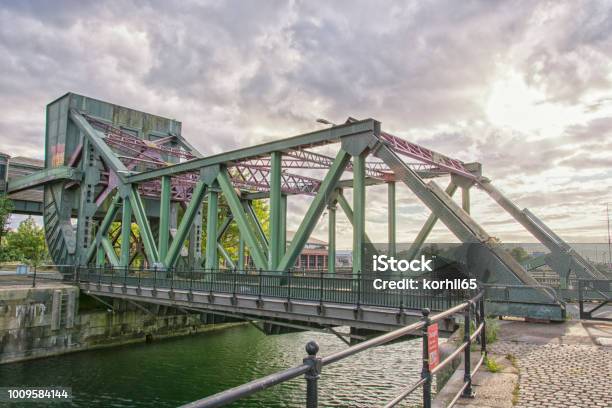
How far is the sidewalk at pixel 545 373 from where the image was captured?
561cm

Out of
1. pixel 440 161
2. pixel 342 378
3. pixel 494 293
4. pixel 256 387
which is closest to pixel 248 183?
pixel 440 161

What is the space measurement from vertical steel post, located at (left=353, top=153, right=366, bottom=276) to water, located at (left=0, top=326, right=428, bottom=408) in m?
4.59

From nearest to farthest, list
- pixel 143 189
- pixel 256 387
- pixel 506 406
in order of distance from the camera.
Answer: pixel 256 387, pixel 506 406, pixel 143 189

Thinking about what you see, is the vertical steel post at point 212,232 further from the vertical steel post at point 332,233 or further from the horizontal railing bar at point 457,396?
the horizontal railing bar at point 457,396

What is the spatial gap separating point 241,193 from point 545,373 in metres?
28.2

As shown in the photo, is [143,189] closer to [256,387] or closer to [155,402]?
[155,402]

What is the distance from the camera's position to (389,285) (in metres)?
13.1

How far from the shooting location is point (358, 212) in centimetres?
1584

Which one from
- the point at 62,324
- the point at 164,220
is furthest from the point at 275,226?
the point at 62,324

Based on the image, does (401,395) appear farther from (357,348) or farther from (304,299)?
(304,299)

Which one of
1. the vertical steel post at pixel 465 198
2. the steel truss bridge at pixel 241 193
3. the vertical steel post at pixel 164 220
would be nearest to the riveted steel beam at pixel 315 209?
the steel truss bridge at pixel 241 193

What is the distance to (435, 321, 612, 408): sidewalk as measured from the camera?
5.61 m

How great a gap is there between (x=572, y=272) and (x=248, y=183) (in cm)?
1914

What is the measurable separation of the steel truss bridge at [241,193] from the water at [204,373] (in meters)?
3.50
